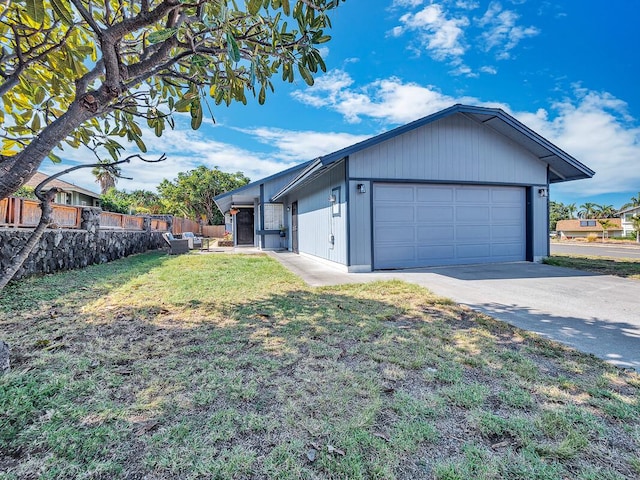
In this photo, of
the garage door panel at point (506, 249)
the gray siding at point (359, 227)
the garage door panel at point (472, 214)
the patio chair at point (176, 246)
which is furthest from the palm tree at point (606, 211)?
the patio chair at point (176, 246)

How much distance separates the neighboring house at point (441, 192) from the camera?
26.6ft

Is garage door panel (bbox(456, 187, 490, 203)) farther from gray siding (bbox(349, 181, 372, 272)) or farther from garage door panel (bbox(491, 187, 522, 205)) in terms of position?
gray siding (bbox(349, 181, 372, 272))

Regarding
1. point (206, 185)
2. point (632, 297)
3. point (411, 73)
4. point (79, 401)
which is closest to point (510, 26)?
point (411, 73)

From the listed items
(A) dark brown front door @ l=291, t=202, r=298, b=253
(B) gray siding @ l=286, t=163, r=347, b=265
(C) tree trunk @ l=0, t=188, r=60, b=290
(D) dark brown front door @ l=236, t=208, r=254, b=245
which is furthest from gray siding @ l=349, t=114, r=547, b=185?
(D) dark brown front door @ l=236, t=208, r=254, b=245

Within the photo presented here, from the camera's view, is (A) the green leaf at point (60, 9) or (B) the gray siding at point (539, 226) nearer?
(A) the green leaf at point (60, 9)

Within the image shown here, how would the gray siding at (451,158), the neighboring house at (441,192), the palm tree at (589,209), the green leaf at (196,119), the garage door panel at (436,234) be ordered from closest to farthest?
the green leaf at (196,119), the neighboring house at (441,192), the gray siding at (451,158), the garage door panel at (436,234), the palm tree at (589,209)

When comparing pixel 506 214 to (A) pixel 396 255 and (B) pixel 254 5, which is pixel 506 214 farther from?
(B) pixel 254 5

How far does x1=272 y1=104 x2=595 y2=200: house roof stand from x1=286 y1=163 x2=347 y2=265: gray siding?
2.45ft

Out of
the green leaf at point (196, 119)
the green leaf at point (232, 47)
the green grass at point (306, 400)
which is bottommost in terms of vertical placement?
the green grass at point (306, 400)

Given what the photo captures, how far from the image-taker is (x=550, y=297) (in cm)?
523

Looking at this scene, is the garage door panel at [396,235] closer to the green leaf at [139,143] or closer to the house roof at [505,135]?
the house roof at [505,135]

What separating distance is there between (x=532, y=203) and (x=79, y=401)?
11742 mm

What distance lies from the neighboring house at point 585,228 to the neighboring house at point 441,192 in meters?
39.9

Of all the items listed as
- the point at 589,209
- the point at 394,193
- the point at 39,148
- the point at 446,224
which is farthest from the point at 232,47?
the point at 589,209
